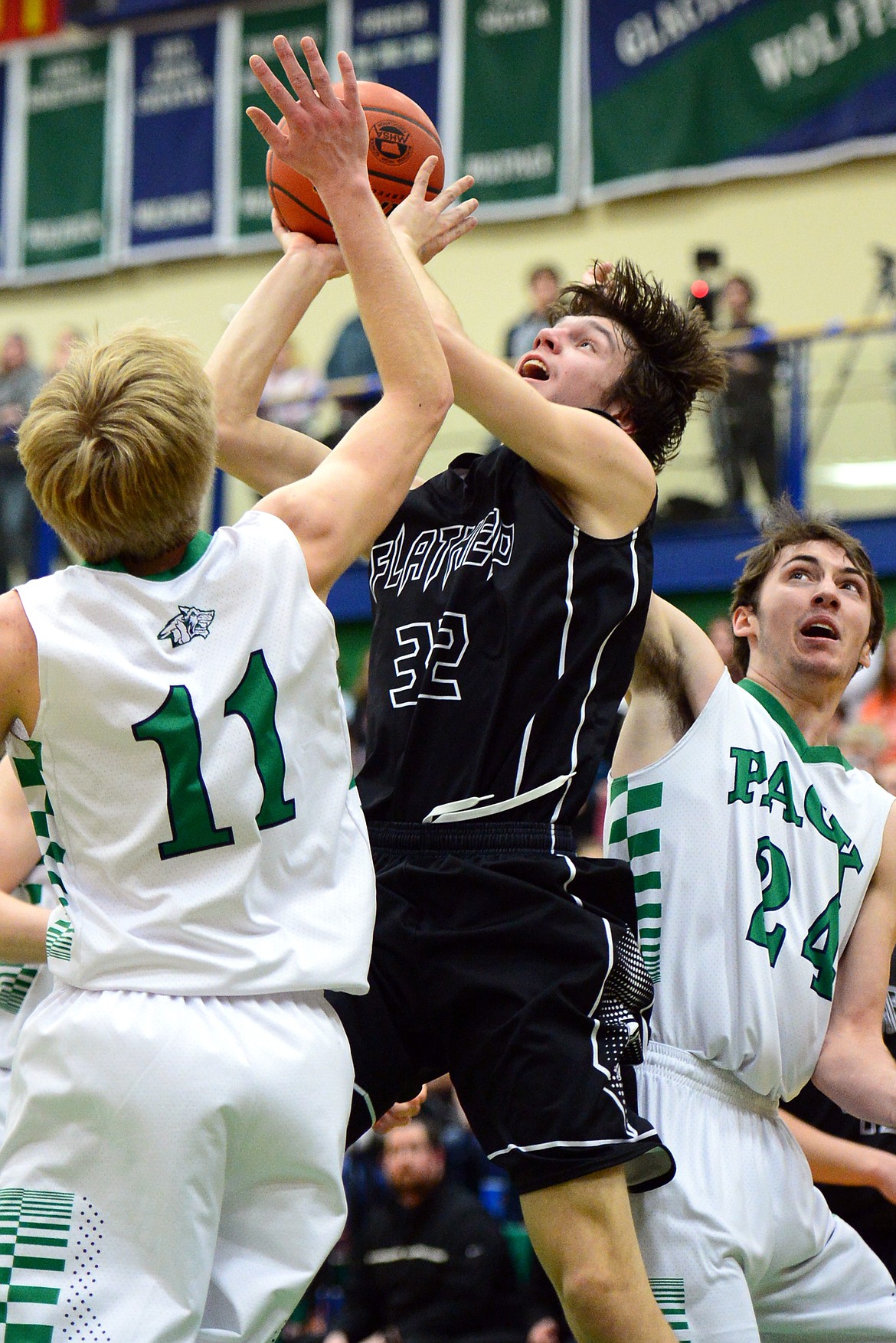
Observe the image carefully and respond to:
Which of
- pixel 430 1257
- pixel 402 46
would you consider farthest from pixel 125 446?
pixel 402 46

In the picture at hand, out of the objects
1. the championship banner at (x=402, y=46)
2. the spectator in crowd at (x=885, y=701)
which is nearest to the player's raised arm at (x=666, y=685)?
the spectator in crowd at (x=885, y=701)

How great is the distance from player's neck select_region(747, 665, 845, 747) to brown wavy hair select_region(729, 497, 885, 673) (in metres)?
0.19

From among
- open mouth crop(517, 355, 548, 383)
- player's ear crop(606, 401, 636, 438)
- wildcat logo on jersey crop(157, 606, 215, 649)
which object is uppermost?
open mouth crop(517, 355, 548, 383)

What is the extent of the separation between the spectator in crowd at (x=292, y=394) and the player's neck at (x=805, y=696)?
25.0 ft

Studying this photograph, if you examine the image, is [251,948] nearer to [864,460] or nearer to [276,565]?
[276,565]

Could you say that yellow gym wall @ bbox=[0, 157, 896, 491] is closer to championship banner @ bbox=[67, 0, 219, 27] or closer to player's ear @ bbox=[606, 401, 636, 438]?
championship banner @ bbox=[67, 0, 219, 27]

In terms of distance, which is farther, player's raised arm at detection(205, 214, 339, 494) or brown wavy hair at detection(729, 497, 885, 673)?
brown wavy hair at detection(729, 497, 885, 673)

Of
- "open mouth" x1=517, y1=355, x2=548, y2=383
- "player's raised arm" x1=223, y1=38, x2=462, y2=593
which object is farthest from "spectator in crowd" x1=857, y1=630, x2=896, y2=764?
"player's raised arm" x1=223, y1=38, x2=462, y2=593

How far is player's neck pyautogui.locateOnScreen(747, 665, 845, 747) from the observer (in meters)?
4.28

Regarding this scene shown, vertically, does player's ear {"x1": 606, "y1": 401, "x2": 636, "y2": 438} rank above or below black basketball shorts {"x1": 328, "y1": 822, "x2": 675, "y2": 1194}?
above

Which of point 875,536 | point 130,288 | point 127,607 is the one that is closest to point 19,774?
point 127,607

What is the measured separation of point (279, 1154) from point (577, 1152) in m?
0.80

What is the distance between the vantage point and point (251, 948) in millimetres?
2580

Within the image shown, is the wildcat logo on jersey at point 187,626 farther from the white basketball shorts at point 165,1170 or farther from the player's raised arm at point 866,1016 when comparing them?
the player's raised arm at point 866,1016
